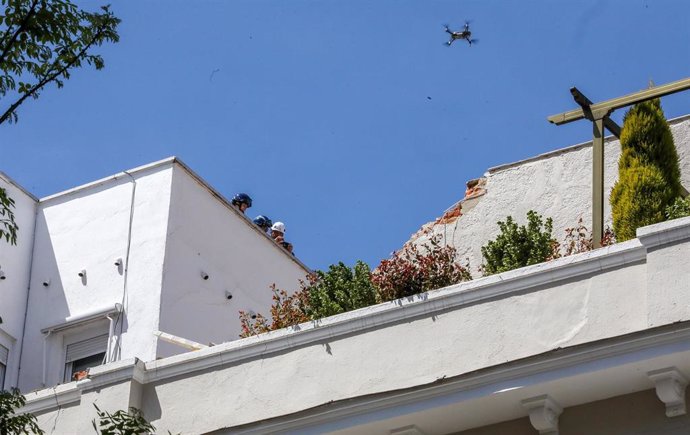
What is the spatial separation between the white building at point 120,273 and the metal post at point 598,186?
573 cm

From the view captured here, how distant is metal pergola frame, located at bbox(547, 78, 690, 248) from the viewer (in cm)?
1736

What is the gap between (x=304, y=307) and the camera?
55.9ft

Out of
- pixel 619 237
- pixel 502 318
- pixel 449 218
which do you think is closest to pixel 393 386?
pixel 502 318

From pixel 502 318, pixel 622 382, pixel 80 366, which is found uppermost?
pixel 80 366

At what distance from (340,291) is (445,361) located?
7.55 ft

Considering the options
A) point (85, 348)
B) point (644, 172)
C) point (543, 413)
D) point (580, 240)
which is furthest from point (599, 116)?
point (85, 348)

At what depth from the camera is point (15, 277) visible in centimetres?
2203

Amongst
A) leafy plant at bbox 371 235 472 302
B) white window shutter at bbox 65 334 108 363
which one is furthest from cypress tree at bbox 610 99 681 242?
white window shutter at bbox 65 334 108 363

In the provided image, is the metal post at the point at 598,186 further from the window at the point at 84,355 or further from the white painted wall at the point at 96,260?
the window at the point at 84,355

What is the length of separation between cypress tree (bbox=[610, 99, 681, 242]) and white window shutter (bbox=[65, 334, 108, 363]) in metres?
6.92

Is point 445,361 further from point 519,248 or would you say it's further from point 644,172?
point 644,172

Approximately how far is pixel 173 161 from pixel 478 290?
7.57m

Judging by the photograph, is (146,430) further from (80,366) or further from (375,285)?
(80,366)

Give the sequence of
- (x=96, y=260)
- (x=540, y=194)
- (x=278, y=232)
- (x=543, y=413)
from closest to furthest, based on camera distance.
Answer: (x=543, y=413) < (x=540, y=194) < (x=96, y=260) < (x=278, y=232)
